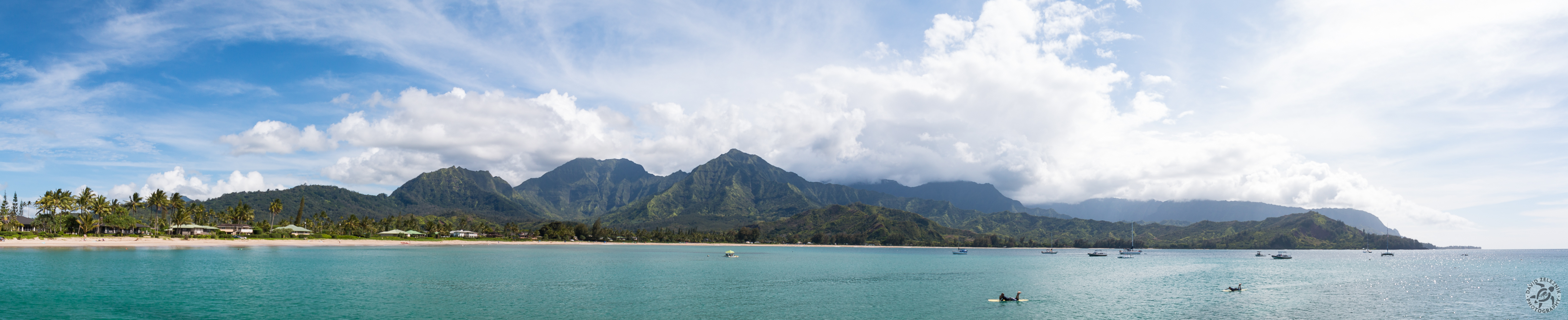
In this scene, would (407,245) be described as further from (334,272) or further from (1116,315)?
(1116,315)

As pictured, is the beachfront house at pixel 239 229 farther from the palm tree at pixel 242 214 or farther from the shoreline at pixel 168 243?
the shoreline at pixel 168 243

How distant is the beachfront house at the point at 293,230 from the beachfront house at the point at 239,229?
4.81m

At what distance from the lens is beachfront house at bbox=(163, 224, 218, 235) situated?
543 ft

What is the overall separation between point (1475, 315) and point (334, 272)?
105 m

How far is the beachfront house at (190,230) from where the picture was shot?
165625 millimetres

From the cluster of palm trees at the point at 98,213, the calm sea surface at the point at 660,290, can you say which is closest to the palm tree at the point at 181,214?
the cluster of palm trees at the point at 98,213

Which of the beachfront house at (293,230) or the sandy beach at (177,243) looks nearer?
the sandy beach at (177,243)

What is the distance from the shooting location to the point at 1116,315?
51.5m

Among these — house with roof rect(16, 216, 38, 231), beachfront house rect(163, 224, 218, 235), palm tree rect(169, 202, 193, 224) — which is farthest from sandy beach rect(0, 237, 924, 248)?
house with roof rect(16, 216, 38, 231)

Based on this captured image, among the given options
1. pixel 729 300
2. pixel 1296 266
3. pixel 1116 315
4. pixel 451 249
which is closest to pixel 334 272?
pixel 729 300

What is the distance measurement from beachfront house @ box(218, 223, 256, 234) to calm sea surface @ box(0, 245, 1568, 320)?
72072mm

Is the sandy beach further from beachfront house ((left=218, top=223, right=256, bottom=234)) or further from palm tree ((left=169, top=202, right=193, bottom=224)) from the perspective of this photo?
palm tree ((left=169, top=202, right=193, bottom=224))

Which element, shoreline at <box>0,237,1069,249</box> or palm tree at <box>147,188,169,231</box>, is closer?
shoreline at <box>0,237,1069,249</box>

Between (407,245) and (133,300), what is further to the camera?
(407,245)
